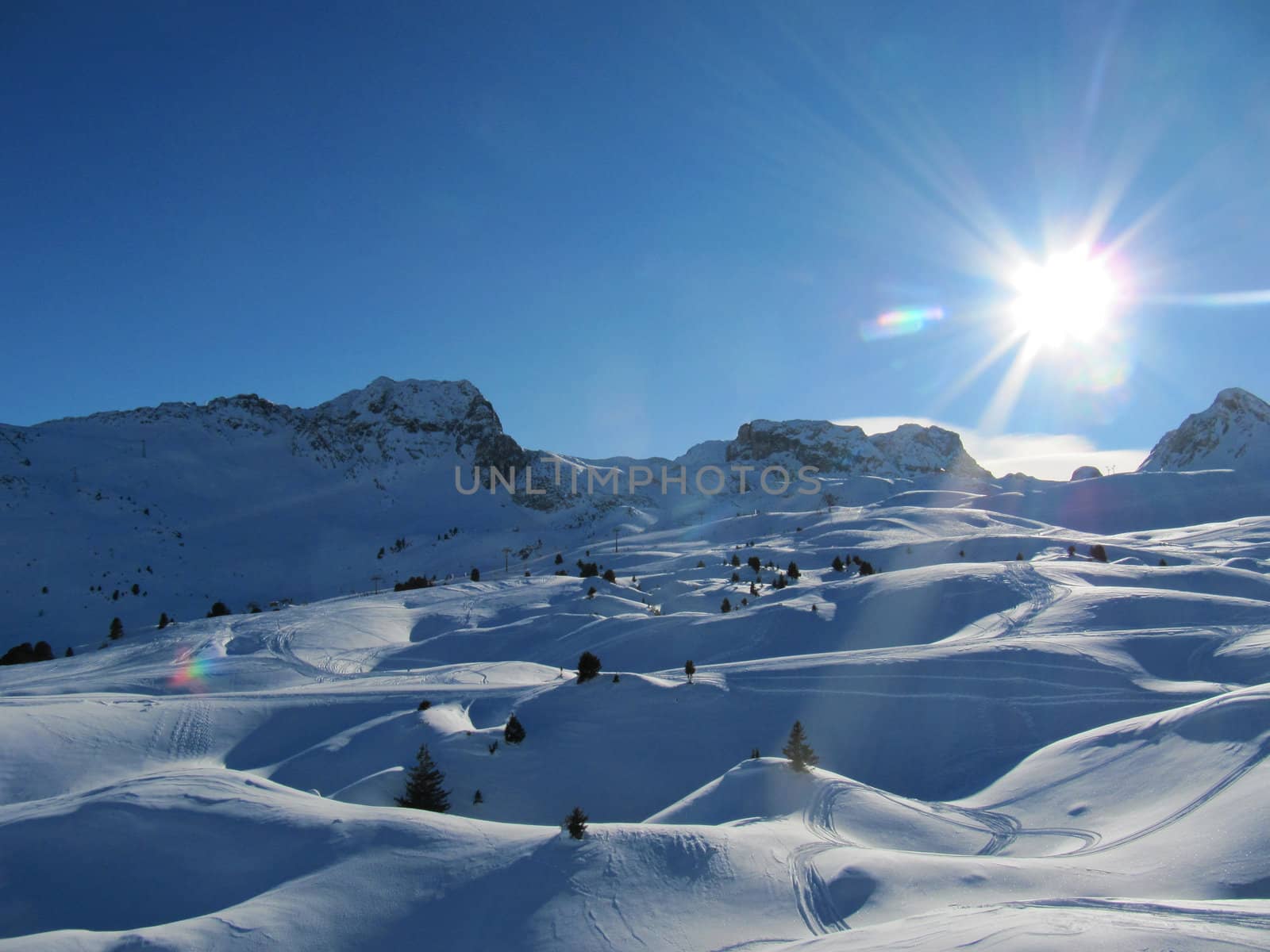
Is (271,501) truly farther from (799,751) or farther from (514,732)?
(799,751)

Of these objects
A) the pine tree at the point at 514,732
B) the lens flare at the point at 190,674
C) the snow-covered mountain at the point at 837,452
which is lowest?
the lens flare at the point at 190,674

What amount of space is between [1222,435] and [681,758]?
568 ft

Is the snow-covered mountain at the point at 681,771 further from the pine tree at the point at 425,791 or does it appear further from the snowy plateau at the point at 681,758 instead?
the pine tree at the point at 425,791

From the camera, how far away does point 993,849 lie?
1293 cm

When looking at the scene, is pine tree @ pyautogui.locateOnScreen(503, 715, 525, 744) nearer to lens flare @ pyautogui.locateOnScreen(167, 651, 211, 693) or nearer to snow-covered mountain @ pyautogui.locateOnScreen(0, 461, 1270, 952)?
snow-covered mountain @ pyautogui.locateOnScreen(0, 461, 1270, 952)

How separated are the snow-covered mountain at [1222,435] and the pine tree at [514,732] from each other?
6105 inches

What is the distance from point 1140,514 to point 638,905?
84.9 meters

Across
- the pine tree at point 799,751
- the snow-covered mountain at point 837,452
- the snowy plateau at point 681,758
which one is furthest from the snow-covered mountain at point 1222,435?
the pine tree at point 799,751

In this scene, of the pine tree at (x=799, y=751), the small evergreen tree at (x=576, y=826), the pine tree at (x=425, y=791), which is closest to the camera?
the small evergreen tree at (x=576, y=826)

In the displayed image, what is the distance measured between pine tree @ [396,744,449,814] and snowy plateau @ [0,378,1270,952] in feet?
3.36

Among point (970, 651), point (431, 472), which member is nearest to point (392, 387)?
point (431, 472)

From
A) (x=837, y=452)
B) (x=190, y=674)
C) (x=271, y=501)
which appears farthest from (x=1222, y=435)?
(x=190, y=674)

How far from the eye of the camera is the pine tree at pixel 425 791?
638 inches

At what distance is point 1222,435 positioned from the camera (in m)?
144
